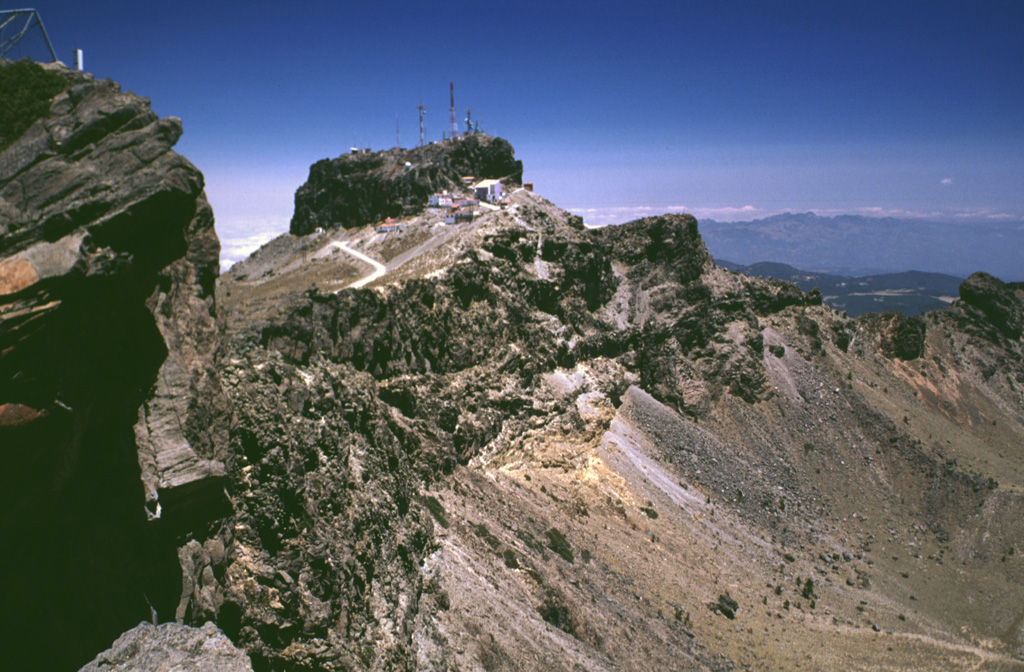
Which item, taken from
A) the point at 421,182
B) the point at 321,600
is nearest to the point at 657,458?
the point at 321,600

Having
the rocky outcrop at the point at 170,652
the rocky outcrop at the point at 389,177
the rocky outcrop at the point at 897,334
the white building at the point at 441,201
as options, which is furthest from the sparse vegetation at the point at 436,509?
the rocky outcrop at the point at 897,334

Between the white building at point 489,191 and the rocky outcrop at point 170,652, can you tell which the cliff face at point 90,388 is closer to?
the rocky outcrop at point 170,652

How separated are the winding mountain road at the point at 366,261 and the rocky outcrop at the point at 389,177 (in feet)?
39.4

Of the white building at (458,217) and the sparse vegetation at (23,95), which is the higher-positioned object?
the white building at (458,217)

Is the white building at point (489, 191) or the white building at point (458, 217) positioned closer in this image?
the white building at point (458, 217)

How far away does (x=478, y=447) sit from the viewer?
174 feet

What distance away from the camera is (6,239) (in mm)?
12523

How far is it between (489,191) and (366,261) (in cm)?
3164

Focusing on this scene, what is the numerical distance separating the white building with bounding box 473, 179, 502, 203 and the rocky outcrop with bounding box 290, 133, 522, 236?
3705 millimetres

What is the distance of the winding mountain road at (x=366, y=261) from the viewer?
201ft

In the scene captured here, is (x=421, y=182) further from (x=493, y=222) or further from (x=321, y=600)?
(x=321, y=600)

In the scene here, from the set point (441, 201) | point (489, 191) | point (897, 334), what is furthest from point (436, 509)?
point (897, 334)

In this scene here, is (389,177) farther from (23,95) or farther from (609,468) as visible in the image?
(23,95)

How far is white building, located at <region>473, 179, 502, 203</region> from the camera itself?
325 ft
